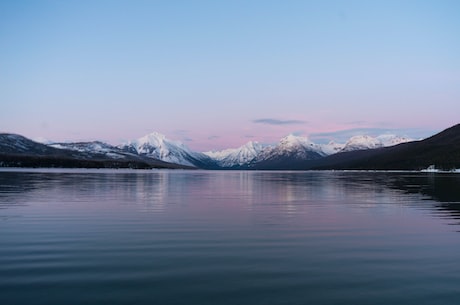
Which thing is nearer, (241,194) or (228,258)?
(228,258)

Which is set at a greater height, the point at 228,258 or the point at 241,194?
the point at 241,194

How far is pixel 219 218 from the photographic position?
96.6 feet

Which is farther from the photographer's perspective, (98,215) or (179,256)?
(98,215)

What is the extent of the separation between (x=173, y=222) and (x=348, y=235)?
10.8 metres

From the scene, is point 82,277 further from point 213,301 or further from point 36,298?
point 213,301

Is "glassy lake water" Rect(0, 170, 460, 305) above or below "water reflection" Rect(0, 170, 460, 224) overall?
below

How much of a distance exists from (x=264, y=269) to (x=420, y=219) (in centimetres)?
1833

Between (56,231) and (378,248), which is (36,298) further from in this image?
(378,248)

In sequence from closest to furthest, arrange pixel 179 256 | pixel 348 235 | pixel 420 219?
pixel 179 256, pixel 348 235, pixel 420 219

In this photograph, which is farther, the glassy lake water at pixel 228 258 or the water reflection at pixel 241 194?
the water reflection at pixel 241 194

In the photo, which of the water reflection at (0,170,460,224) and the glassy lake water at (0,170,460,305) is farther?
the water reflection at (0,170,460,224)

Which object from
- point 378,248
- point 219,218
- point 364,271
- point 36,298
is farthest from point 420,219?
point 36,298

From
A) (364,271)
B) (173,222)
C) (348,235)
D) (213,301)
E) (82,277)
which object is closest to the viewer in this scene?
(213,301)

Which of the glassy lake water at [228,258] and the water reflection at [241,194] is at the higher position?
the water reflection at [241,194]
